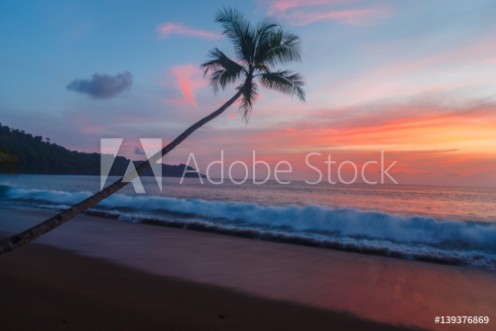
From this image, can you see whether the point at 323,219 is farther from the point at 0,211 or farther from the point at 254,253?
the point at 0,211

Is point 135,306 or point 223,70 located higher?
point 223,70

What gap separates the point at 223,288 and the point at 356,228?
8.66 metres

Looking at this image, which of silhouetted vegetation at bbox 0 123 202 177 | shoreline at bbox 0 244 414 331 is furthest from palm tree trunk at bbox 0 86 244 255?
silhouetted vegetation at bbox 0 123 202 177

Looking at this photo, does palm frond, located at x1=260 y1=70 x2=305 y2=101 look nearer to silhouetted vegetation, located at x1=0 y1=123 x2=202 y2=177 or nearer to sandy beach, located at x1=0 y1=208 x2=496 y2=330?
sandy beach, located at x1=0 y1=208 x2=496 y2=330

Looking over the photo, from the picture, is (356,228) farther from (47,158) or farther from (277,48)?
(47,158)

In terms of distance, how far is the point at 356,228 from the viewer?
12.8 meters

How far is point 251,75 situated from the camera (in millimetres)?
7699

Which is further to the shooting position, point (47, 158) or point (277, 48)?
point (47, 158)

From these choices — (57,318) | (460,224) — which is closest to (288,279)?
(57,318)

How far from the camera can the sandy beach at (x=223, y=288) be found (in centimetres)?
436

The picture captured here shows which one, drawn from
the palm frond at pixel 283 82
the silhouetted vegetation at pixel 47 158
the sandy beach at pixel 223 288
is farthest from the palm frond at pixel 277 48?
the silhouetted vegetation at pixel 47 158

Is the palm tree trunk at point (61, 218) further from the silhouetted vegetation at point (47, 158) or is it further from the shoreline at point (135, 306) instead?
the silhouetted vegetation at point (47, 158)

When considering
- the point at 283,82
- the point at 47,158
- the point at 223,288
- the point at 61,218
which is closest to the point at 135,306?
the point at 223,288

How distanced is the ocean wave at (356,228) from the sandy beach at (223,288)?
1.18m
